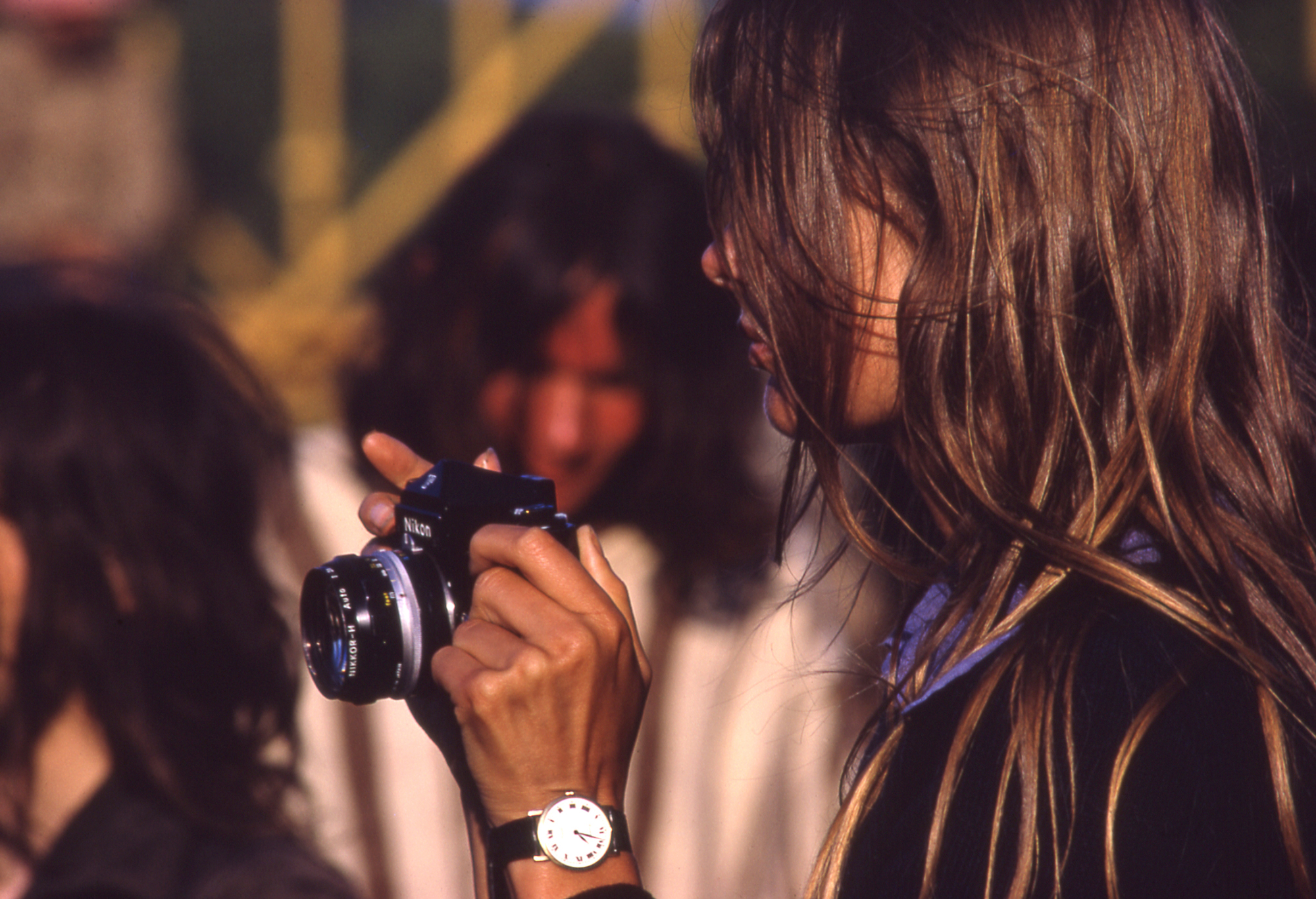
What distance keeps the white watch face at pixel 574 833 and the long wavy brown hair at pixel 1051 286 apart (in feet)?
0.58

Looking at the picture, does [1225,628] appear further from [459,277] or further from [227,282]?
[227,282]

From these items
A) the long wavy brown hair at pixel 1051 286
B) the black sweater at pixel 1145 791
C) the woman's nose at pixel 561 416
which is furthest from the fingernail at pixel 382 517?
the woman's nose at pixel 561 416

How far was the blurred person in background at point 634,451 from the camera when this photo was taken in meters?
2.54

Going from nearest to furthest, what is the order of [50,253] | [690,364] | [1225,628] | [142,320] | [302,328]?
[1225,628]
[142,320]
[50,253]
[690,364]
[302,328]

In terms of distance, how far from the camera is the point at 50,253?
2193 mm

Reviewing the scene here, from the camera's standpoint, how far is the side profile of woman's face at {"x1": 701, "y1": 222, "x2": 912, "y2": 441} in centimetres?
110

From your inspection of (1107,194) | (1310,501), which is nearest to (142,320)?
(1107,194)

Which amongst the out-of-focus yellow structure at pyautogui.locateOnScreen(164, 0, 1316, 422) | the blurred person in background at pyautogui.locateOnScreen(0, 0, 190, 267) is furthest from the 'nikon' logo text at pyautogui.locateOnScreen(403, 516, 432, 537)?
the blurred person in background at pyautogui.locateOnScreen(0, 0, 190, 267)

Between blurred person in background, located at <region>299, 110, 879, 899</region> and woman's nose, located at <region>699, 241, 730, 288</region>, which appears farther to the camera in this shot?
blurred person in background, located at <region>299, 110, 879, 899</region>

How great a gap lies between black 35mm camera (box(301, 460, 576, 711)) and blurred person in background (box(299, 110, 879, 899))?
127cm

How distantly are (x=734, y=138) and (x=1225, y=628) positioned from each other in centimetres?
55

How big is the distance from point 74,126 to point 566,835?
4.77 meters

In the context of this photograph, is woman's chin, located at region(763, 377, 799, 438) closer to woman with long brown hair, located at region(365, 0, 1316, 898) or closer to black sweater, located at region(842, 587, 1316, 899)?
woman with long brown hair, located at region(365, 0, 1316, 898)

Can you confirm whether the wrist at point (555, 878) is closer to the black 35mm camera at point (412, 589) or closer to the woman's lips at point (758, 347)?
the black 35mm camera at point (412, 589)
